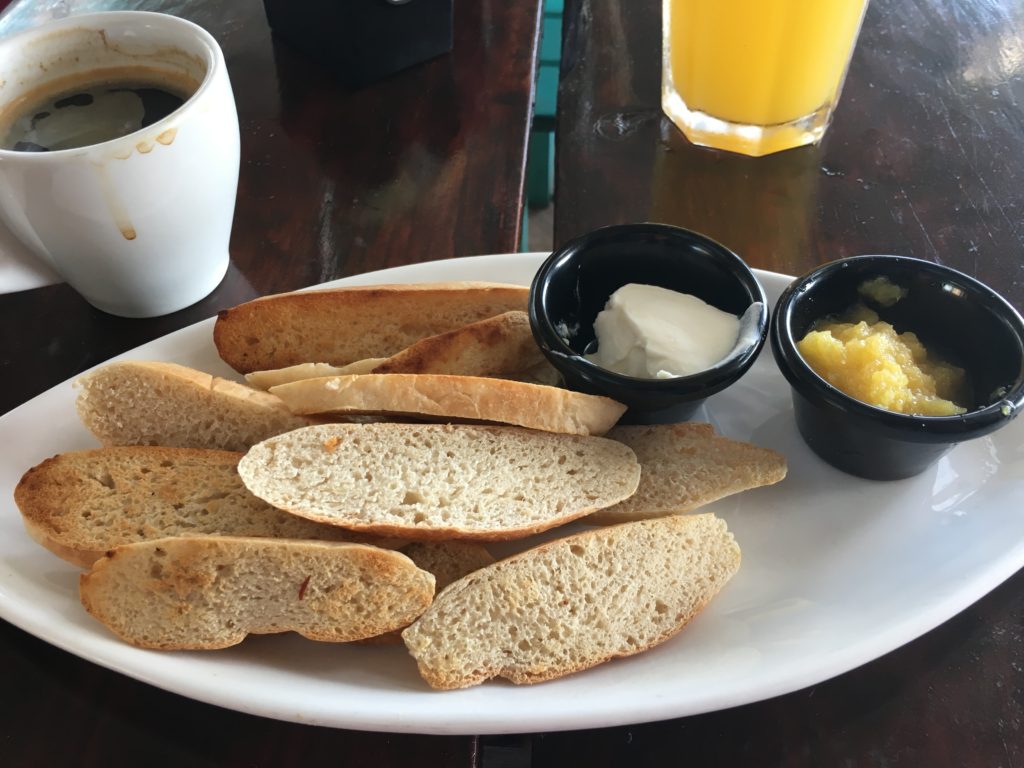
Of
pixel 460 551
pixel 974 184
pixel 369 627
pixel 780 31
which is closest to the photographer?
pixel 369 627

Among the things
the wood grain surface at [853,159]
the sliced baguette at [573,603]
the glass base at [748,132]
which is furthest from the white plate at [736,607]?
the glass base at [748,132]

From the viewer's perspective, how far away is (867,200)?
1.52 metres

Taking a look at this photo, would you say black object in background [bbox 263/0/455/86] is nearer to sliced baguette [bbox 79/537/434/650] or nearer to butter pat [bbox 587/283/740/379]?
butter pat [bbox 587/283/740/379]

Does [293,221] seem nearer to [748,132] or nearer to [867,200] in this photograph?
[748,132]

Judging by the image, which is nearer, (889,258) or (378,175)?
(889,258)

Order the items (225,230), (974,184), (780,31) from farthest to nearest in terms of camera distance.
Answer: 1. (974,184)
2. (780,31)
3. (225,230)

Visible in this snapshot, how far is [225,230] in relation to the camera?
125cm

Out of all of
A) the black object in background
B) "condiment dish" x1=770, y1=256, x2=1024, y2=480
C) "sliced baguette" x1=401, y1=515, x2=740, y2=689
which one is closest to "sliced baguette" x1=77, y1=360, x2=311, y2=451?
"sliced baguette" x1=401, y1=515, x2=740, y2=689

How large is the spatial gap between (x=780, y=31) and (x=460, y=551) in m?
1.05

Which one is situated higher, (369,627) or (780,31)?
(780,31)

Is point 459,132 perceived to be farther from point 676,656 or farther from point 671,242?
point 676,656

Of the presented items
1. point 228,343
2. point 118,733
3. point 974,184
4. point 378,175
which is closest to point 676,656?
point 118,733

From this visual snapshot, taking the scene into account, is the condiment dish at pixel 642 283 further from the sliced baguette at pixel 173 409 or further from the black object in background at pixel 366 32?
the black object in background at pixel 366 32

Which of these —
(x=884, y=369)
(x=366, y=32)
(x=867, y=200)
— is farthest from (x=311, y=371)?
(x=867, y=200)
